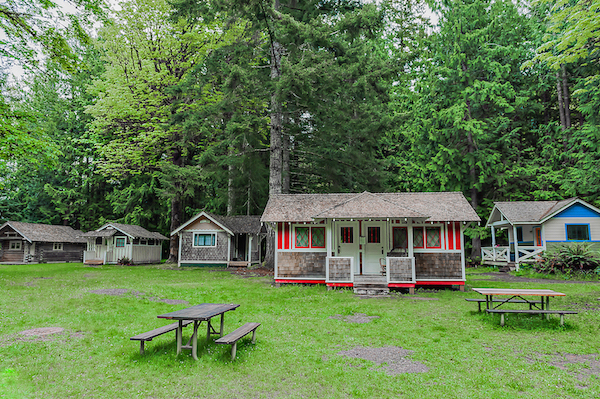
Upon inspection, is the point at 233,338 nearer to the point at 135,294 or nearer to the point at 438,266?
the point at 135,294

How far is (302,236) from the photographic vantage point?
15.5 meters

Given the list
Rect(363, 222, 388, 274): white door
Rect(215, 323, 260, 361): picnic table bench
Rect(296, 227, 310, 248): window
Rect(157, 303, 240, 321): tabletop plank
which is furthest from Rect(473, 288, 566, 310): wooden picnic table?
Rect(296, 227, 310, 248): window

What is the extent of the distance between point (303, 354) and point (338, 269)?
8.18 m

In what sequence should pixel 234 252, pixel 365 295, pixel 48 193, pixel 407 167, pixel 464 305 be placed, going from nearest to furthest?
Result: pixel 464 305 → pixel 365 295 → pixel 234 252 → pixel 407 167 → pixel 48 193

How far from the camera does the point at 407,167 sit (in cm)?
2986

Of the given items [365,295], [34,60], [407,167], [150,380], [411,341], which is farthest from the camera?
[407,167]

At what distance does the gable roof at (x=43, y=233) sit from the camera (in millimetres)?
29141

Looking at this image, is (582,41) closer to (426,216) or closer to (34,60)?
(426,216)

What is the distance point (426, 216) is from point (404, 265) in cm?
207

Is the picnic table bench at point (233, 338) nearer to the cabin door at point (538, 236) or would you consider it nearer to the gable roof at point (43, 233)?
the cabin door at point (538, 236)

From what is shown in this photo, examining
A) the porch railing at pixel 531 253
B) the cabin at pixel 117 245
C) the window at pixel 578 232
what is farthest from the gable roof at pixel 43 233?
the window at pixel 578 232

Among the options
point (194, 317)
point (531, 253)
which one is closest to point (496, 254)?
point (531, 253)

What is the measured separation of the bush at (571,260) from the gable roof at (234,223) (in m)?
17.4

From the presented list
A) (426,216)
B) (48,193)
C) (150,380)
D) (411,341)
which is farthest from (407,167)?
(48,193)
